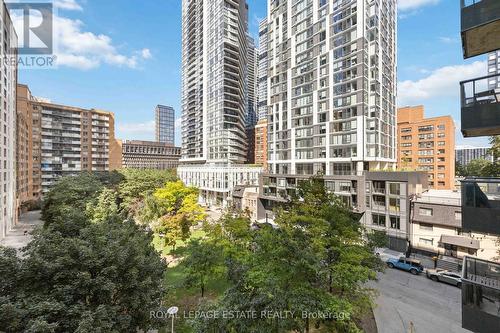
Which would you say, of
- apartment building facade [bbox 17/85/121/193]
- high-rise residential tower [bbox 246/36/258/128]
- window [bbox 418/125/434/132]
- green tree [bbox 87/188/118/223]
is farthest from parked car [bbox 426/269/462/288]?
high-rise residential tower [bbox 246/36/258/128]

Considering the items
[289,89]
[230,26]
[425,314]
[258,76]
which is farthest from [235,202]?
[258,76]

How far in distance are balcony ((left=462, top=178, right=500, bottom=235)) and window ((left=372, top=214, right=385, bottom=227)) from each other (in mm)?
30701

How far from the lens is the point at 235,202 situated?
60281mm

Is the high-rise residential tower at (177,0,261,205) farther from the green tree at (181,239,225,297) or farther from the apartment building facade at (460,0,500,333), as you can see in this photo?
the apartment building facade at (460,0,500,333)

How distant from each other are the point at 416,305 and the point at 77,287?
24.3 meters

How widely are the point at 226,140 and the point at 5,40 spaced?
166ft

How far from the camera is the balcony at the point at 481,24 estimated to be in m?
6.98

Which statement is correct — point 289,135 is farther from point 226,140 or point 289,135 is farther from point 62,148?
point 62,148

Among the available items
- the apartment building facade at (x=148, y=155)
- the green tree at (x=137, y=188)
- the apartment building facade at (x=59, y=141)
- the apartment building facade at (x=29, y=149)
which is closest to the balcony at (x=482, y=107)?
the green tree at (x=137, y=188)

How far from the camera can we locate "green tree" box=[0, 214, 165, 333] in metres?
8.16

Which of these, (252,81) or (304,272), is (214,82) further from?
(252,81)

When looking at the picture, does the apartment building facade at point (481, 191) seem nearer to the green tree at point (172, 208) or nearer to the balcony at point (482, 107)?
the balcony at point (482, 107)

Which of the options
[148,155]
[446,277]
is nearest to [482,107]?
[446,277]

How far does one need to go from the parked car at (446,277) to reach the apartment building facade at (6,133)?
6073cm
